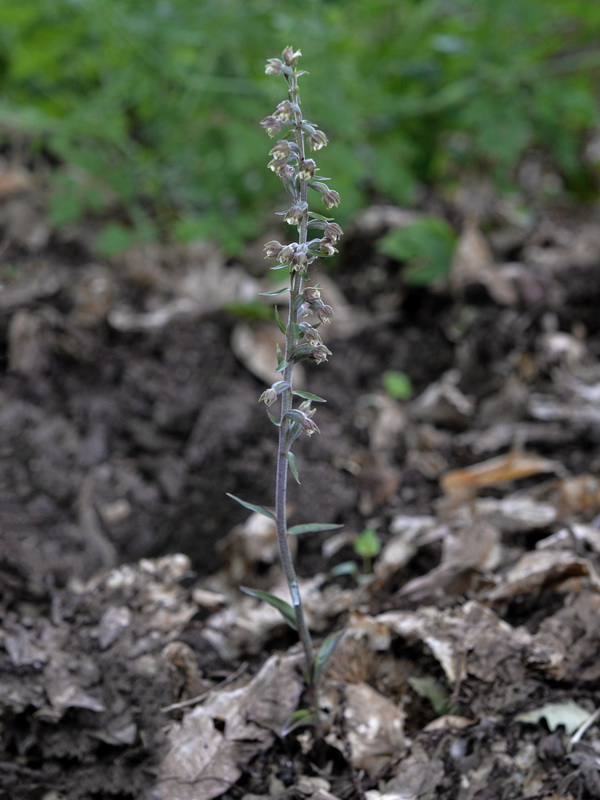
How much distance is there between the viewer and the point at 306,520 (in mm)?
2717

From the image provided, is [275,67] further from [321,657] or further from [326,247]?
[321,657]

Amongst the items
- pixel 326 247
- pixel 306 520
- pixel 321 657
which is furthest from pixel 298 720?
pixel 326 247

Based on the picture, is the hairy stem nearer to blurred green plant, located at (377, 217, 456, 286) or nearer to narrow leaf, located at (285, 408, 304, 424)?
narrow leaf, located at (285, 408, 304, 424)

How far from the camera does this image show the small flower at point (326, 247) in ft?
4.71

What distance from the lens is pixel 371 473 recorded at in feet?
9.57

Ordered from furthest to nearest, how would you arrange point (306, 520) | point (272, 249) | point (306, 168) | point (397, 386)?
point (397, 386) → point (306, 520) → point (272, 249) → point (306, 168)

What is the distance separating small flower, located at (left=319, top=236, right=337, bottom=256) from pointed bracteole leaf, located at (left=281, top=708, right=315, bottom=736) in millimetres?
1179

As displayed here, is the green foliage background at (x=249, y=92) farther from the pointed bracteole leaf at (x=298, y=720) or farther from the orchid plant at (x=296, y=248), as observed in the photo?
the pointed bracteole leaf at (x=298, y=720)

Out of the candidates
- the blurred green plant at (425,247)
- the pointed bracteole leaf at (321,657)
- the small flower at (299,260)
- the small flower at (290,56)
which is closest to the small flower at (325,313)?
the small flower at (299,260)

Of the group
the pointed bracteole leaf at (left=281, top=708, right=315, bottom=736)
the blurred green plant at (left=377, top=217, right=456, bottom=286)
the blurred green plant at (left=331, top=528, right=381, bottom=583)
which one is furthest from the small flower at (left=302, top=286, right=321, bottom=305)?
the blurred green plant at (left=377, top=217, right=456, bottom=286)

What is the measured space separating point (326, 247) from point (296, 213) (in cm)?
10

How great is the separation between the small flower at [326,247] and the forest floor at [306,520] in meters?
1.17

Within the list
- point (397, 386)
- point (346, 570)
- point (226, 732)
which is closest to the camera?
point (226, 732)

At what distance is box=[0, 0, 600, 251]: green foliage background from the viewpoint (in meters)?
3.51
